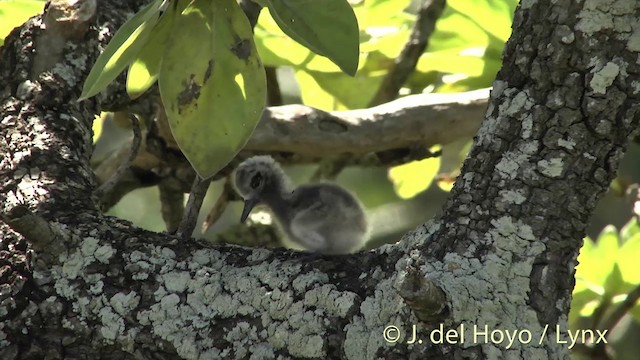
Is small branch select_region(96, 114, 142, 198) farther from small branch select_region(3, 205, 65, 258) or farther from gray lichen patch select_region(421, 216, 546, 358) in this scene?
gray lichen patch select_region(421, 216, 546, 358)

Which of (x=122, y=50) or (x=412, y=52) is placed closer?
(x=122, y=50)

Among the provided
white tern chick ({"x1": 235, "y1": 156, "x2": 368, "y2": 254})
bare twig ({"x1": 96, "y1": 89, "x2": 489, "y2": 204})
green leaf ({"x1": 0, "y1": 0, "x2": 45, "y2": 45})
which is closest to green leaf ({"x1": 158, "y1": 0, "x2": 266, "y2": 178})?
green leaf ({"x1": 0, "y1": 0, "x2": 45, "y2": 45})

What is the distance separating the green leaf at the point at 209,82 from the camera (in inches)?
59.4

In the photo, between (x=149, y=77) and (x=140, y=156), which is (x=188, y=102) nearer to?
(x=149, y=77)

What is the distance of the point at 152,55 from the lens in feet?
5.19

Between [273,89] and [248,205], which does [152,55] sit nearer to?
[248,205]

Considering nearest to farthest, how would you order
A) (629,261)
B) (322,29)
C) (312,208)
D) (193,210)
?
(322,29) → (193,210) → (629,261) → (312,208)

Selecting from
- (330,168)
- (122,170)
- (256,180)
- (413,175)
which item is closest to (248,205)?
(256,180)

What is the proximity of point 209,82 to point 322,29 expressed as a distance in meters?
0.18

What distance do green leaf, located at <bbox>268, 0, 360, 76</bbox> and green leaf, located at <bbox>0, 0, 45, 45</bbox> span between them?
860mm

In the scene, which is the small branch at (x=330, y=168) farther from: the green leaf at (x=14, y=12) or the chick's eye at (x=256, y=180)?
the green leaf at (x=14, y=12)

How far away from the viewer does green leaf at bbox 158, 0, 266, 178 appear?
1.51 meters

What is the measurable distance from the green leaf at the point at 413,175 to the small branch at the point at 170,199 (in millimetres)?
586

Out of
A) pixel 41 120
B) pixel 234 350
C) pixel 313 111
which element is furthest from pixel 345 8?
pixel 313 111
